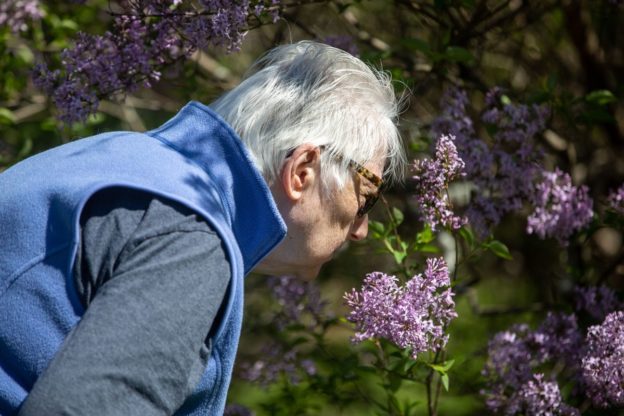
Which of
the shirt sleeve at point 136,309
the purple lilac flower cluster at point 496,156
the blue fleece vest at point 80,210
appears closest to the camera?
the shirt sleeve at point 136,309

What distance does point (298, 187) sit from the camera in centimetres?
224

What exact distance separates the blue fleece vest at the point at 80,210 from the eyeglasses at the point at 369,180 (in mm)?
271

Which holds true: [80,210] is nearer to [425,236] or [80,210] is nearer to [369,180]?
[369,180]

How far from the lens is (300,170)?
2.23 meters

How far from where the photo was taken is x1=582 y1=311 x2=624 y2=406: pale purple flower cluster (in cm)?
261

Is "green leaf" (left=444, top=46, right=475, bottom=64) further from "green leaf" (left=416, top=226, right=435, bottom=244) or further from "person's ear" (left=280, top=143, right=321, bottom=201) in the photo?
"person's ear" (left=280, top=143, right=321, bottom=201)

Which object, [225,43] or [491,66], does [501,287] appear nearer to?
[491,66]

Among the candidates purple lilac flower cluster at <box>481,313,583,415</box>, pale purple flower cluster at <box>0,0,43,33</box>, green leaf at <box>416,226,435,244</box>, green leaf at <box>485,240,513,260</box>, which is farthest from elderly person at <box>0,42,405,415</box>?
pale purple flower cluster at <box>0,0,43,33</box>

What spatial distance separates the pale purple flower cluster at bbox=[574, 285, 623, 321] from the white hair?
1.09 m

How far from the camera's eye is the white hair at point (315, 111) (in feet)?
7.26

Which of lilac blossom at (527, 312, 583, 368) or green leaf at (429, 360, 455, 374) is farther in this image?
lilac blossom at (527, 312, 583, 368)

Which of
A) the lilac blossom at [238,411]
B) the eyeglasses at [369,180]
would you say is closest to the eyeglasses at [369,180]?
the eyeglasses at [369,180]

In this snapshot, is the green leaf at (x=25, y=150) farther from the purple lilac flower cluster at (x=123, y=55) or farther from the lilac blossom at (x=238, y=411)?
the lilac blossom at (x=238, y=411)

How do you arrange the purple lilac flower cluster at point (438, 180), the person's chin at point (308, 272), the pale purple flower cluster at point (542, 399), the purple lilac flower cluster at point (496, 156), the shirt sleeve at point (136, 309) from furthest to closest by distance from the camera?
the purple lilac flower cluster at point (496, 156) < the pale purple flower cluster at point (542, 399) < the purple lilac flower cluster at point (438, 180) < the person's chin at point (308, 272) < the shirt sleeve at point (136, 309)
